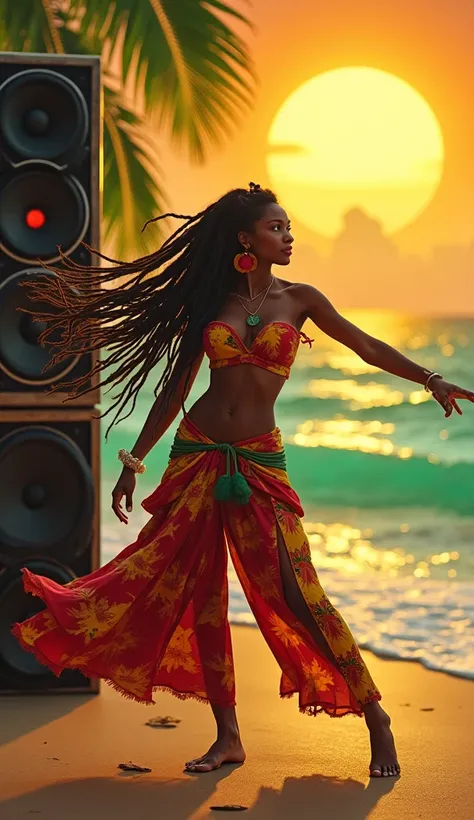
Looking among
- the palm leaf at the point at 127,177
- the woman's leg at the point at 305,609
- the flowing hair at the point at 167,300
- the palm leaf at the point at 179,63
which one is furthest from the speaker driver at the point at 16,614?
the palm leaf at the point at 127,177

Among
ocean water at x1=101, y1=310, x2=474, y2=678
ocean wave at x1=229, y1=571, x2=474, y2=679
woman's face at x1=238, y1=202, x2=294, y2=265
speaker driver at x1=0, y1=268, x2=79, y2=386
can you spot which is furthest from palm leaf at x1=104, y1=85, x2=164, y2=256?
woman's face at x1=238, y1=202, x2=294, y2=265

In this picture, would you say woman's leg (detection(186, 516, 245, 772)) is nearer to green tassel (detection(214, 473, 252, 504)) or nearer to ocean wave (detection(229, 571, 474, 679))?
green tassel (detection(214, 473, 252, 504))

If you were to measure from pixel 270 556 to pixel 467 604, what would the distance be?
360 cm

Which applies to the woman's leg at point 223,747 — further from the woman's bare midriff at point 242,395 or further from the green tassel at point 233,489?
the woman's bare midriff at point 242,395

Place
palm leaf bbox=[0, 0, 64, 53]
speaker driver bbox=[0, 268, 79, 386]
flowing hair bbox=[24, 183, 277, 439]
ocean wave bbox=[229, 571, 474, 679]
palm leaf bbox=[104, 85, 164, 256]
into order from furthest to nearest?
1. palm leaf bbox=[104, 85, 164, 256]
2. palm leaf bbox=[0, 0, 64, 53]
3. ocean wave bbox=[229, 571, 474, 679]
4. speaker driver bbox=[0, 268, 79, 386]
5. flowing hair bbox=[24, 183, 277, 439]

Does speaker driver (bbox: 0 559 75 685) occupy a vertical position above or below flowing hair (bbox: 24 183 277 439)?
below

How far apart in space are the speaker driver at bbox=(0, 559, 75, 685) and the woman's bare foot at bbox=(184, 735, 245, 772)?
1.07 meters

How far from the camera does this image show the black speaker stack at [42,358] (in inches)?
193

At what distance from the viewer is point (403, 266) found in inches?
1102

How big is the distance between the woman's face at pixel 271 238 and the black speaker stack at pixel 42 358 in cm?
100

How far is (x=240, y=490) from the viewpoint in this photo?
389 cm

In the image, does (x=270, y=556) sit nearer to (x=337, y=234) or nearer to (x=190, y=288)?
(x=190, y=288)

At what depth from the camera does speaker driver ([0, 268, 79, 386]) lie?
4.88m

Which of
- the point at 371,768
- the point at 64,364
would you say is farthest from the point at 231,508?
the point at 64,364
